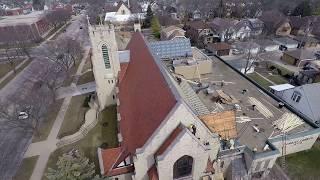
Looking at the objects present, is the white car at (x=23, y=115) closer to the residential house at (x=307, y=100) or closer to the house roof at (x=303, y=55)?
the residential house at (x=307, y=100)

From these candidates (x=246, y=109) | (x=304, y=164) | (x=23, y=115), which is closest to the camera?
(x=304, y=164)

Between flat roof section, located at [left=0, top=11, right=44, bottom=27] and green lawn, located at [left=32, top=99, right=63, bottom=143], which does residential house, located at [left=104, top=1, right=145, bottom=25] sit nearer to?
flat roof section, located at [left=0, top=11, right=44, bottom=27]

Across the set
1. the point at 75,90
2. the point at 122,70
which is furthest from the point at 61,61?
the point at 122,70

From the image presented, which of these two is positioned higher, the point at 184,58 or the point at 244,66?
the point at 184,58

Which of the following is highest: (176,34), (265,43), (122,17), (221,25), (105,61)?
(122,17)

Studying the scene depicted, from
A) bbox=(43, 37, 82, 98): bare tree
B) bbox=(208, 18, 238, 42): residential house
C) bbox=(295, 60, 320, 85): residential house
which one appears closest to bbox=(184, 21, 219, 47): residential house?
bbox=(208, 18, 238, 42): residential house

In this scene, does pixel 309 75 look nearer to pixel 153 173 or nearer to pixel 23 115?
pixel 153 173
